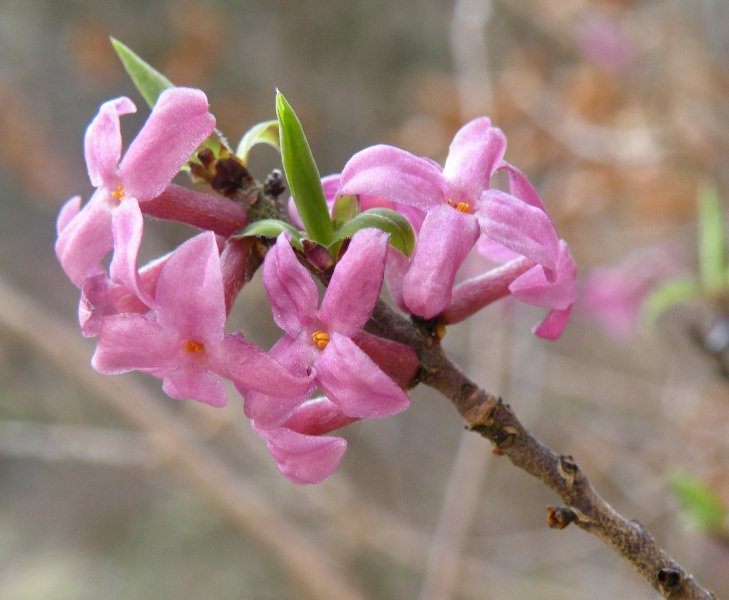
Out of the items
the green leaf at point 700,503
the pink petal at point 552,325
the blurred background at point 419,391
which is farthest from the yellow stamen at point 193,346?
the blurred background at point 419,391

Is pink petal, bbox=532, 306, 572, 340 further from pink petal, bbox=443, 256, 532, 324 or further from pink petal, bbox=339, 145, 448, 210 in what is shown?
pink petal, bbox=339, 145, 448, 210

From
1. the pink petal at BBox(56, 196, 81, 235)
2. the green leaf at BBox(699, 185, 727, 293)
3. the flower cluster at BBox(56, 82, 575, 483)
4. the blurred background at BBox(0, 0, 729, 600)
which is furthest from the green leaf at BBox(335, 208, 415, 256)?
the blurred background at BBox(0, 0, 729, 600)

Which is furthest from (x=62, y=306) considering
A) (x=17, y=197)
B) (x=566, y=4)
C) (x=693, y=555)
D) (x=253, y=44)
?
(x=693, y=555)

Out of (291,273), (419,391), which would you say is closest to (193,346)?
(291,273)

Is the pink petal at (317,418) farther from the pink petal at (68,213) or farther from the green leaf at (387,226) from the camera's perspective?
the pink petal at (68,213)

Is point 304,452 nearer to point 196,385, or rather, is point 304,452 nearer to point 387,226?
point 196,385

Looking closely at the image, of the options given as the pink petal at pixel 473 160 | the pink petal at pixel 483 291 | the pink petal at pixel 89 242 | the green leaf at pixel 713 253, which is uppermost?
the pink petal at pixel 473 160

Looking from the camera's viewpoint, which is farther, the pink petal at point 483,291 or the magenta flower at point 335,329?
the pink petal at point 483,291

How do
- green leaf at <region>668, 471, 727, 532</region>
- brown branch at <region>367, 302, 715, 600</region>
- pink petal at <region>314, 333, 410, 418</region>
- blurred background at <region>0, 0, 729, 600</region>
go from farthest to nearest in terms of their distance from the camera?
blurred background at <region>0, 0, 729, 600</region>
green leaf at <region>668, 471, 727, 532</region>
brown branch at <region>367, 302, 715, 600</region>
pink petal at <region>314, 333, 410, 418</region>
